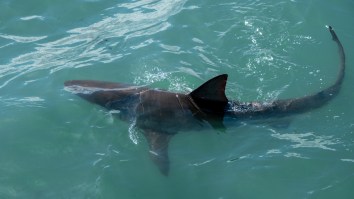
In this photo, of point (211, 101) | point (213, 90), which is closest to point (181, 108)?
point (211, 101)

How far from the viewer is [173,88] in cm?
811

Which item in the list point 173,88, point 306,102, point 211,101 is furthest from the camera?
point 173,88

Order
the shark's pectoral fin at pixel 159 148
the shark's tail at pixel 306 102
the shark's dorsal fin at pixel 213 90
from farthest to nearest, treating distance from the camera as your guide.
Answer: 1. the shark's tail at pixel 306 102
2. the shark's dorsal fin at pixel 213 90
3. the shark's pectoral fin at pixel 159 148

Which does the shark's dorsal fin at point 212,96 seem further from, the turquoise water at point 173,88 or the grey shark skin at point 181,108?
the turquoise water at point 173,88

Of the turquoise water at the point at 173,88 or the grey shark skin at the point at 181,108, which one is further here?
the grey shark skin at the point at 181,108

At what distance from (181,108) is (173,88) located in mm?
1022

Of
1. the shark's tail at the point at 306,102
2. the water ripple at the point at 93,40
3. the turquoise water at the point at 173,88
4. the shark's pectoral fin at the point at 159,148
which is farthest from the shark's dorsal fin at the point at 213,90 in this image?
the water ripple at the point at 93,40

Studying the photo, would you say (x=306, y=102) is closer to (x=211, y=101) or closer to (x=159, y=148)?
(x=211, y=101)

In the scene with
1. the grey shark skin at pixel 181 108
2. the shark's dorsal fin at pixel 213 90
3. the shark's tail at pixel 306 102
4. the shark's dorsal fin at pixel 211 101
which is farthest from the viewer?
the shark's tail at pixel 306 102

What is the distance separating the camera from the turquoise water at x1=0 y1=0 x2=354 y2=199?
20.9ft

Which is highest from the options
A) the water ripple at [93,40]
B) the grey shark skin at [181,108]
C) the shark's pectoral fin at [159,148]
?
the water ripple at [93,40]

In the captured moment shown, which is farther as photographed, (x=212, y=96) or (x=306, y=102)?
(x=306, y=102)

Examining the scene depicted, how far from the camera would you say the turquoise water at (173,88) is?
637cm

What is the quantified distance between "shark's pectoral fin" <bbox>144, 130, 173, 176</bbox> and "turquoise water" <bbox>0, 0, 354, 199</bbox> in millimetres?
102
